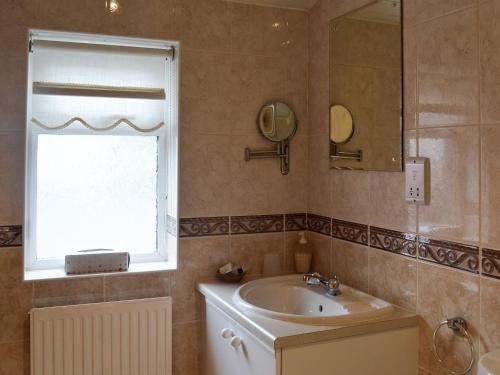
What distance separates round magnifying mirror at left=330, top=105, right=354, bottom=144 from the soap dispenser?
527mm

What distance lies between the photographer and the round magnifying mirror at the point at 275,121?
2309 millimetres

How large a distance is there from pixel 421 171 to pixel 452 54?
1.32ft

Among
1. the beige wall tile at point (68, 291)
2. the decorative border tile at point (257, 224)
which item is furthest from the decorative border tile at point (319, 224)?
the beige wall tile at point (68, 291)

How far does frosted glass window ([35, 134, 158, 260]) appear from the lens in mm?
2180

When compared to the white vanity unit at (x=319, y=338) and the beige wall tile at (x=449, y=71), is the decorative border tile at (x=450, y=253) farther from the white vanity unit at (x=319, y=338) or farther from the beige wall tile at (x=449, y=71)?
the beige wall tile at (x=449, y=71)

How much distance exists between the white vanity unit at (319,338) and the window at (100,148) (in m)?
0.56

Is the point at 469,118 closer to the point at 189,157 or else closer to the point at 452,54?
the point at 452,54

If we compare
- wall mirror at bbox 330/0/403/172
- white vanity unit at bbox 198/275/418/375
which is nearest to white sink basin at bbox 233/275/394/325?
white vanity unit at bbox 198/275/418/375

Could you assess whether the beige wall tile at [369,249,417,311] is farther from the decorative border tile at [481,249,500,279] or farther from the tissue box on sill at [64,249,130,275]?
the tissue box on sill at [64,249,130,275]

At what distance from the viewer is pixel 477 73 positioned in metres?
1.47

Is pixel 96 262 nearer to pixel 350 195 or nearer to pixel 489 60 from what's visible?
pixel 350 195

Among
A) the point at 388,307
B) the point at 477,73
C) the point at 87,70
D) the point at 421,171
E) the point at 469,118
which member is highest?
the point at 87,70

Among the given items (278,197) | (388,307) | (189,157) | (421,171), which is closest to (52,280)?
(189,157)

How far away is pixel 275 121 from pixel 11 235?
1270mm
